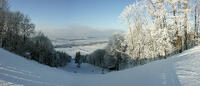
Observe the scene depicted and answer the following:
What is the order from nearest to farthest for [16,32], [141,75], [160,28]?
1. [141,75]
2. [160,28]
3. [16,32]

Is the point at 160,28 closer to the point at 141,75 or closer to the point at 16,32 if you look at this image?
the point at 141,75

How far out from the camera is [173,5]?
15.3 metres

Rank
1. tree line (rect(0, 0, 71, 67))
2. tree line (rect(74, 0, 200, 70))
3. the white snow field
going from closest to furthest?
the white snow field → tree line (rect(74, 0, 200, 70)) → tree line (rect(0, 0, 71, 67))

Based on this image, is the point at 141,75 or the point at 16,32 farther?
the point at 16,32

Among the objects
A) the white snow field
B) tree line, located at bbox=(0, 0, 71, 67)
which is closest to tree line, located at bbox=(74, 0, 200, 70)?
the white snow field

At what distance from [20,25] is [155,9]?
3236 cm

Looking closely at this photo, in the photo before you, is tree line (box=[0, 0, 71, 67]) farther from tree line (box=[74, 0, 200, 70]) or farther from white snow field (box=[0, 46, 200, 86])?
tree line (box=[74, 0, 200, 70])

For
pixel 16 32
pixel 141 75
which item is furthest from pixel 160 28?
pixel 16 32

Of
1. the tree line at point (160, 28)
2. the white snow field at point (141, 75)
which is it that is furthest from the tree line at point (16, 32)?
the tree line at point (160, 28)

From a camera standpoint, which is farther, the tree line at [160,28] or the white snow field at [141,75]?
the tree line at [160,28]

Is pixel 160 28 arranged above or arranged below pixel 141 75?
above

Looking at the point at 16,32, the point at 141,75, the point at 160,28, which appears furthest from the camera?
the point at 16,32

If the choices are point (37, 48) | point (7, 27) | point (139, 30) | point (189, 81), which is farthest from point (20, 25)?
point (189, 81)

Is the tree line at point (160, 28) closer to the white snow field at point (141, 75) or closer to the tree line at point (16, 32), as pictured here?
the white snow field at point (141, 75)
